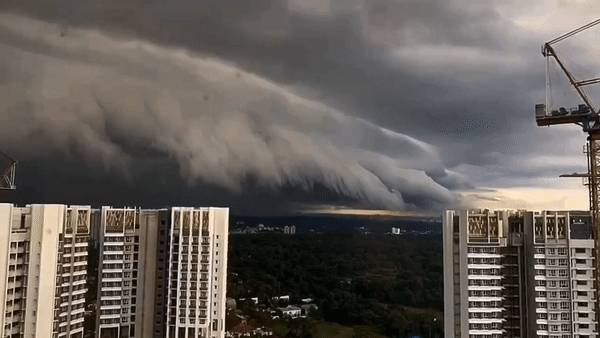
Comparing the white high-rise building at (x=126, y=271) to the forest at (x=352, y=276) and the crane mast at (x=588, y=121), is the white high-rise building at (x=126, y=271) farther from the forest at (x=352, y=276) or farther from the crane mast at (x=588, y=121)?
the crane mast at (x=588, y=121)

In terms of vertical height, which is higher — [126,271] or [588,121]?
[588,121]

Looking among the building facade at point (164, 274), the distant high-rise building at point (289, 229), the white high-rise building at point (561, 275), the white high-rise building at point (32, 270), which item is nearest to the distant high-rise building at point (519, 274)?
the white high-rise building at point (561, 275)

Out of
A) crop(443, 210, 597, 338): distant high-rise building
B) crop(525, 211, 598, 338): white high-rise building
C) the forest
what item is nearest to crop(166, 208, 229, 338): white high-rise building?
the forest

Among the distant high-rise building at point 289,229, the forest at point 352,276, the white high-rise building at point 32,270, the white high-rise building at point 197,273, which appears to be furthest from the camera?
the distant high-rise building at point 289,229

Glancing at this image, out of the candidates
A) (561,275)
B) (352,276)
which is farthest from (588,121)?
(352,276)

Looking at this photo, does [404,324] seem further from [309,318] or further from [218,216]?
[218,216]

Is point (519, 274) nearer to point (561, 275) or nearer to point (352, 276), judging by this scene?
point (561, 275)
